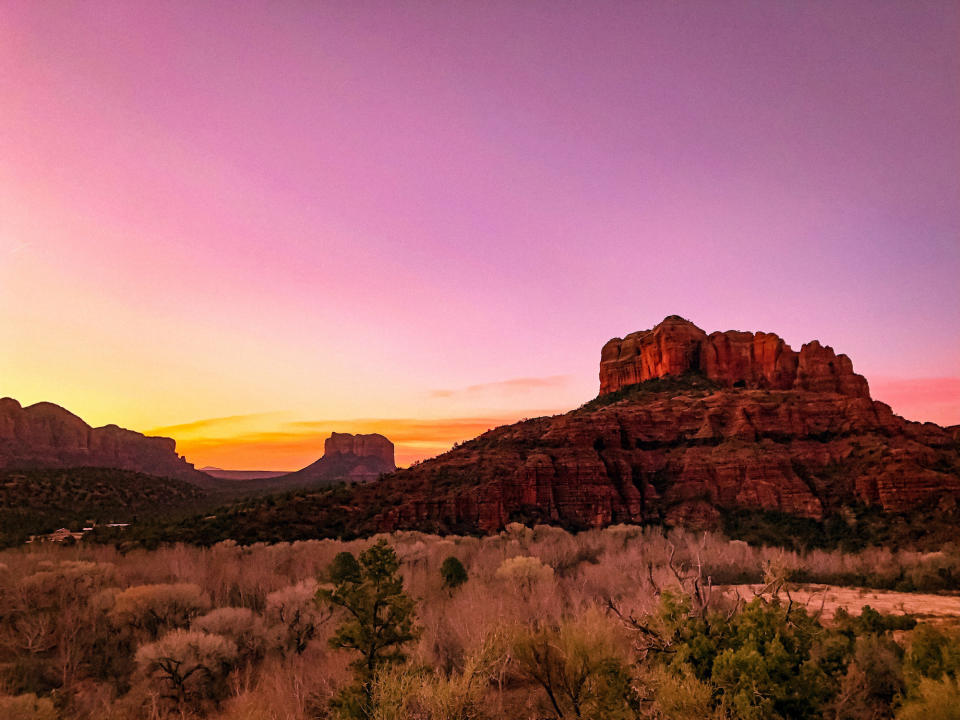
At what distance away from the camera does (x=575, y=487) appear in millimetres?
61125

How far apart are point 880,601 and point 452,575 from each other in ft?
82.9

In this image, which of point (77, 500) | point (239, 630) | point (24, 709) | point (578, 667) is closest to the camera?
point (578, 667)

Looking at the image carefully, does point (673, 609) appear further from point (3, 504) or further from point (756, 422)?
point (756, 422)

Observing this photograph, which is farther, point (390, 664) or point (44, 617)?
point (44, 617)

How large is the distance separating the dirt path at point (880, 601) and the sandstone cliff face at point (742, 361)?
204 feet

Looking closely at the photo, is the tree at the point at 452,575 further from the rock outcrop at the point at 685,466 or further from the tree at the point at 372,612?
the rock outcrop at the point at 685,466

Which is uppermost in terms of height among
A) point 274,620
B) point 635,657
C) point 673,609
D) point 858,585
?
point 673,609

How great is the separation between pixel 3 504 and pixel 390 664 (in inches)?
2273

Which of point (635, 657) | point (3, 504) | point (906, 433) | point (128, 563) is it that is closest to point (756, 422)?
point (906, 433)

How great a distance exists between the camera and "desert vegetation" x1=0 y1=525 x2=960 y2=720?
818 cm

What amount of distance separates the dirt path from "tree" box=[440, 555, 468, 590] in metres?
14.4

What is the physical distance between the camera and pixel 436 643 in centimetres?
1602

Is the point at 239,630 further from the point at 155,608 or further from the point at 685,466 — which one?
the point at 685,466

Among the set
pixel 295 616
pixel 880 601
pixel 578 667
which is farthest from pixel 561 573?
pixel 578 667
